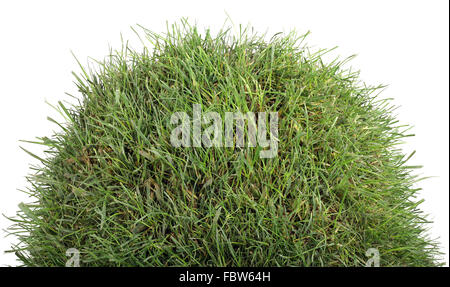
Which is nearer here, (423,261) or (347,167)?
(347,167)

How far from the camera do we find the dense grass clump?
146 centimetres

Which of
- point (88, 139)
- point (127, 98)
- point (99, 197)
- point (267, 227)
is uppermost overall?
point (127, 98)

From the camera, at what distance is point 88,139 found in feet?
5.54

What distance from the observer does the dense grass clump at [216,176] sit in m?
1.46

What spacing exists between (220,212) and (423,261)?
90 centimetres

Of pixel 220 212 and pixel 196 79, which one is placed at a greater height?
pixel 196 79

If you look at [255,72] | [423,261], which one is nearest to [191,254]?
[255,72]

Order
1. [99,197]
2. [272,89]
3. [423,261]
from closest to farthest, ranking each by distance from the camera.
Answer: [99,197], [272,89], [423,261]

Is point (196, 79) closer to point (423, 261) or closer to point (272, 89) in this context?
point (272, 89)

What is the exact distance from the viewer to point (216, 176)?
1.49m

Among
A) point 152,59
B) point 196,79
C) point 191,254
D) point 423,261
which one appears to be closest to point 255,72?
point 196,79
